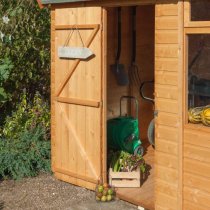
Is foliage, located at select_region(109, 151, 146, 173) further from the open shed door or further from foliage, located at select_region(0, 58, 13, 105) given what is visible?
foliage, located at select_region(0, 58, 13, 105)

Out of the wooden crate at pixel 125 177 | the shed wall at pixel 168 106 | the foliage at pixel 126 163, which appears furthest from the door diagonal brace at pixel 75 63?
the wooden crate at pixel 125 177

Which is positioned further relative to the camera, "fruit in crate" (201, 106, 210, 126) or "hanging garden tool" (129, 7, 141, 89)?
"hanging garden tool" (129, 7, 141, 89)

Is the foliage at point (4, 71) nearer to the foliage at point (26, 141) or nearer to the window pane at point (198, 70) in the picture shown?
the foliage at point (26, 141)

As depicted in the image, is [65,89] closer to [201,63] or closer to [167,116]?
[167,116]

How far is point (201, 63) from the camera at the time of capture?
5.36 metres

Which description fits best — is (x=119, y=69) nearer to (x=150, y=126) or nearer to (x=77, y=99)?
(x=150, y=126)

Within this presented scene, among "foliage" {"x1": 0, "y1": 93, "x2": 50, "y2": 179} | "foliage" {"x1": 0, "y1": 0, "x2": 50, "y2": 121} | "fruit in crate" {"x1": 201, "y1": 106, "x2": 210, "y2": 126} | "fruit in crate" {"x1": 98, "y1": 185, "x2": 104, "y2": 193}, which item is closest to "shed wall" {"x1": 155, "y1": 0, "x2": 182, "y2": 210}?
"fruit in crate" {"x1": 201, "y1": 106, "x2": 210, "y2": 126}

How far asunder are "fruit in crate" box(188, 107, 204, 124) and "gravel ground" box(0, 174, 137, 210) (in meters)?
1.54

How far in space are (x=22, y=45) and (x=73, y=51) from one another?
7.37 feet

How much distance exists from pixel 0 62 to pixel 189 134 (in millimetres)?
4117

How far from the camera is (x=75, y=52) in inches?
272

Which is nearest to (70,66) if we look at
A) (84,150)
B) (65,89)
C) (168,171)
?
(65,89)

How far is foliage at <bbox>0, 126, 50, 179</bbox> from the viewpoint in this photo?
766cm

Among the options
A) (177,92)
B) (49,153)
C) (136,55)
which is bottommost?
(49,153)
